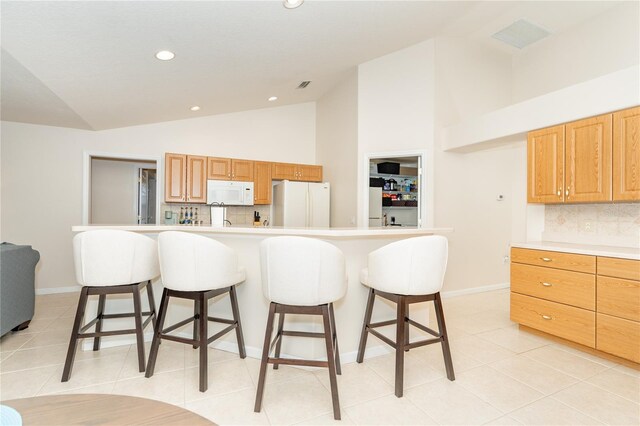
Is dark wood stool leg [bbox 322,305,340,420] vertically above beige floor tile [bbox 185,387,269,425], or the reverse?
dark wood stool leg [bbox 322,305,340,420]

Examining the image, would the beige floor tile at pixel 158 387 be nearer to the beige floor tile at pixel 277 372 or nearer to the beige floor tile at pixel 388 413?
the beige floor tile at pixel 277 372

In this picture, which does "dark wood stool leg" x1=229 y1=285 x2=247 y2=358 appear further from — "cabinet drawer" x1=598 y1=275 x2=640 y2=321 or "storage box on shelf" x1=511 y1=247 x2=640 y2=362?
"cabinet drawer" x1=598 y1=275 x2=640 y2=321

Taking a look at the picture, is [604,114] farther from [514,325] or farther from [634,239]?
[514,325]

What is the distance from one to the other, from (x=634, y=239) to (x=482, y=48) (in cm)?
332

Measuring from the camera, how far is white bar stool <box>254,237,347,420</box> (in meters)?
1.76

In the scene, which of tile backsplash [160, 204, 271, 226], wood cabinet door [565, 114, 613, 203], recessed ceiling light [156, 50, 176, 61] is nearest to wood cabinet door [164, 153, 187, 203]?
tile backsplash [160, 204, 271, 226]

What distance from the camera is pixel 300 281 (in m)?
1.77

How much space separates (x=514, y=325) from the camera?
3242 mm

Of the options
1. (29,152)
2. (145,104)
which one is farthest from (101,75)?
(29,152)

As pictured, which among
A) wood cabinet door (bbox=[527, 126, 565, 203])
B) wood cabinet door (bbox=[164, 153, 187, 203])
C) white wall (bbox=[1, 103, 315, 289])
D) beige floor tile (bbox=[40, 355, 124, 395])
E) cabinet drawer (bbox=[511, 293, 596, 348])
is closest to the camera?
beige floor tile (bbox=[40, 355, 124, 395])

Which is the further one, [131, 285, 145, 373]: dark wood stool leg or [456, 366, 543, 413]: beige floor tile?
[131, 285, 145, 373]: dark wood stool leg

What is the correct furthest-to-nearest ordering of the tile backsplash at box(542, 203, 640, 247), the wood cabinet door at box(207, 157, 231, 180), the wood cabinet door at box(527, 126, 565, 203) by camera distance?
1. the wood cabinet door at box(207, 157, 231, 180)
2. the wood cabinet door at box(527, 126, 565, 203)
3. the tile backsplash at box(542, 203, 640, 247)

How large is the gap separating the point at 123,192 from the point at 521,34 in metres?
6.99

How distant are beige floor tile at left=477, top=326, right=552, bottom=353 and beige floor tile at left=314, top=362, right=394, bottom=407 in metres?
1.34
